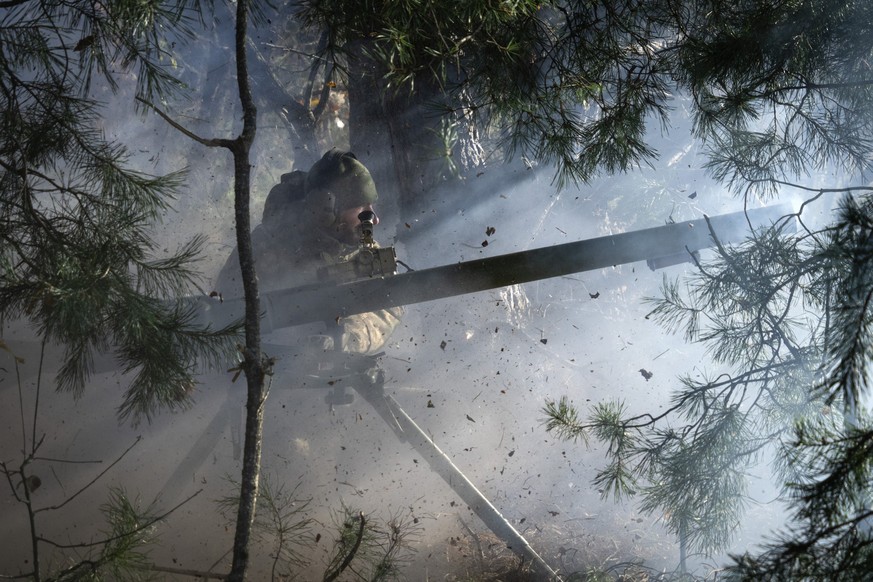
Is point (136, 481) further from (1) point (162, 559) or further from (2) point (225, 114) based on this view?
(2) point (225, 114)

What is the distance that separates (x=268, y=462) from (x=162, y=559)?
0.92 m

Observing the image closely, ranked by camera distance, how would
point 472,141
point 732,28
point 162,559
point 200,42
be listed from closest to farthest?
point 732,28 → point 162,559 → point 472,141 → point 200,42

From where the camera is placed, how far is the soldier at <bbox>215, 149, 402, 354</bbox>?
333 cm

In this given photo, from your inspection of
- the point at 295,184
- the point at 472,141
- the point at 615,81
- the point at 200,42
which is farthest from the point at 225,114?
the point at 615,81

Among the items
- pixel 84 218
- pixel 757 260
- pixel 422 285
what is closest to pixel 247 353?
pixel 84 218

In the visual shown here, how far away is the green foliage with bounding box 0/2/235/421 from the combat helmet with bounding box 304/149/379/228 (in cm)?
150

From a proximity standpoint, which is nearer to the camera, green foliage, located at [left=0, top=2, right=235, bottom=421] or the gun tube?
green foliage, located at [left=0, top=2, right=235, bottom=421]

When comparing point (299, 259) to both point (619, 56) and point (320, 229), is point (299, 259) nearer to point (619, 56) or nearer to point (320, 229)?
point (320, 229)

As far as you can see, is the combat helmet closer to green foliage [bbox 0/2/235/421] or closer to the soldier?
the soldier

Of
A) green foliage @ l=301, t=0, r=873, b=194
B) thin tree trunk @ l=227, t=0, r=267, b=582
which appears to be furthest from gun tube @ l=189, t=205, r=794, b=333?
thin tree trunk @ l=227, t=0, r=267, b=582

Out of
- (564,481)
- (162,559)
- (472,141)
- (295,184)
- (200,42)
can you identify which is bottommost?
(162,559)

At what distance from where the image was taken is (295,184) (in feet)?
12.1

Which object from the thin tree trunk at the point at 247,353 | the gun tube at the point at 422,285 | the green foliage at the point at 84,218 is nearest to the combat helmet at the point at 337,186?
the gun tube at the point at 422,285

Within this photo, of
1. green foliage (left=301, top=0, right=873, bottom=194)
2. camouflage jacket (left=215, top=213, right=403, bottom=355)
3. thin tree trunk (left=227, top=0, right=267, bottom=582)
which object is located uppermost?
camouflage jacket (left=215, top=213, right=403, bottom=355)
